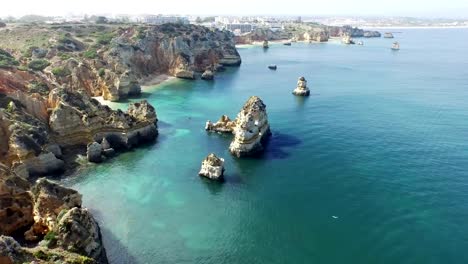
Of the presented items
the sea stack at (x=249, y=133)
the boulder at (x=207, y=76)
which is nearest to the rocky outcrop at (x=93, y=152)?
the sea stack at (x=249, y=133)

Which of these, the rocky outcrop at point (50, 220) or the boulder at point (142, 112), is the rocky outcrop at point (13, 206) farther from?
the boulder at point (142, 112)

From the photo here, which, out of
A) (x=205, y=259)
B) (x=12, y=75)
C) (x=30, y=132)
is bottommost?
(x=205, y=259)

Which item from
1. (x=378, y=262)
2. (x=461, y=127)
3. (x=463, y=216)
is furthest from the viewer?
(x=461, y=127)

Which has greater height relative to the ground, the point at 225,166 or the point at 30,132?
the point at 30,132

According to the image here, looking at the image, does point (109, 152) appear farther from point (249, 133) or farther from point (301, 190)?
point (301, 190)

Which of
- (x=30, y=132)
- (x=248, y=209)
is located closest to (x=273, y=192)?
(x=248, y=209)

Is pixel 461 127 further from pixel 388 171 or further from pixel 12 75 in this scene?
pixel 12 75

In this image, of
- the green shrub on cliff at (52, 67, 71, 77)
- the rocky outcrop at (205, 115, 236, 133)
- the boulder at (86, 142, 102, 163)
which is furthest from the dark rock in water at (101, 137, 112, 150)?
the green shrub on cliff at (52, 67, 71, 77)
